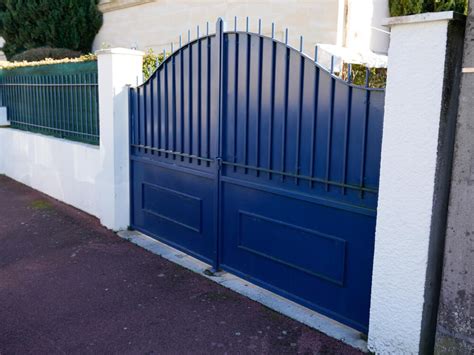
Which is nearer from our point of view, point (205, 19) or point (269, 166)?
point (269, 166)

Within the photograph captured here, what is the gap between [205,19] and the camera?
43.6ft

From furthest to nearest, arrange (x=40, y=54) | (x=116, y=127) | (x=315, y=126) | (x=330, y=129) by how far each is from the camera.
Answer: (x=40, y=54) → (x=116, y=127) → (x=315, y=126) → (x=330, y=129)

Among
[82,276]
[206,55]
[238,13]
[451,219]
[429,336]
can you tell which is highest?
[238,13]

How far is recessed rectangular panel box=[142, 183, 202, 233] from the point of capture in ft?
16.6

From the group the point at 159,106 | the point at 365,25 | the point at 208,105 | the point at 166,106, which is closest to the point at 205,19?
the point at 365,25

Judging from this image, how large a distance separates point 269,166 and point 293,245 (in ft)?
2.24

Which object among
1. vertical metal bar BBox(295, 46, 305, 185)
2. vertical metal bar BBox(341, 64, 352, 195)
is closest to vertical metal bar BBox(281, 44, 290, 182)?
vertical metal bar BBox(295, 46, 305, 185)

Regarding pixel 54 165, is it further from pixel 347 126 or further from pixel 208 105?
pixel 347 126

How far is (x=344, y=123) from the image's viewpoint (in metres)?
3.53

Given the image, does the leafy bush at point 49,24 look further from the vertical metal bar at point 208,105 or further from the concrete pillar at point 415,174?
the concrete pillar at point 415,174

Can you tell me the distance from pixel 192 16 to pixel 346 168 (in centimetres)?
1121

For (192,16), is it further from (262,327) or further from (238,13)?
(262,327)

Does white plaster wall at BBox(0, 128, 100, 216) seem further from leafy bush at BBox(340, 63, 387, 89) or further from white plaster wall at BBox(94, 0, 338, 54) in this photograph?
white plaster wall at BBox(94, 0, 338, 54)

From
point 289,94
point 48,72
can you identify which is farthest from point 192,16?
point 289,94
